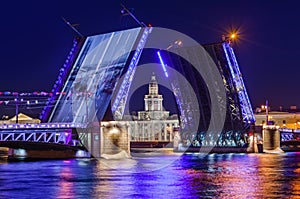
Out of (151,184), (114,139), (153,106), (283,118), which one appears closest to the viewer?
(151,184)

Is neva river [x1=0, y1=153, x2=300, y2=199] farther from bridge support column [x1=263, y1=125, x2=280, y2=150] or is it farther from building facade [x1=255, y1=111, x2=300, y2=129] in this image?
building facade [x1=255, y1=111, x2=300, y2=129]

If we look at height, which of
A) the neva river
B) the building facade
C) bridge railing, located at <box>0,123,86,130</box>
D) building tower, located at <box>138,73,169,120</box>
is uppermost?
building tower, located at <box>138,73,169,120</box>

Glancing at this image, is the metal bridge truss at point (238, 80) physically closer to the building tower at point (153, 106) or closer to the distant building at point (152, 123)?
the distant building at point (152, 123)

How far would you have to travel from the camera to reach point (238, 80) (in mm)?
47500

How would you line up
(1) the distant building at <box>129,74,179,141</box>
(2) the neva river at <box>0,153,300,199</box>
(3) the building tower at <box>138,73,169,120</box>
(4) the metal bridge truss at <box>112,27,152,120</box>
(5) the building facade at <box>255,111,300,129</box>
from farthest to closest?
(3) the building tower at <box>138,73,169,120</box>
(1) the distant building at <box>129,74,179,141</box>
(5) the building facade at <box>255,111,300,129</box>
(4) the metal bridge truss at <box>112,27,152,120</box>
(2) the neva river at <box>0,153,300,199</box>

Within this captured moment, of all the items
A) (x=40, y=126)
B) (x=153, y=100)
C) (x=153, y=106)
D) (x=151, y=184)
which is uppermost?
(x=153, y=100)

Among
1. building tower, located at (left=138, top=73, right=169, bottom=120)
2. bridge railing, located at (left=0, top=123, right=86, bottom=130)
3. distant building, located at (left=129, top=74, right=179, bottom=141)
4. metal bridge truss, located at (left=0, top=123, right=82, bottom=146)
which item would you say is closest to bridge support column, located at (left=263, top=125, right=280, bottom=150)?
metal bridge truss, located at (left=0, top=123, right=82, bottom=146)

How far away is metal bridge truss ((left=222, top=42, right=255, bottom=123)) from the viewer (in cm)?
4493

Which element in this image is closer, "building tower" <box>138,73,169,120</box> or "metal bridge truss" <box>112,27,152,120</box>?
"metal bridge truss" <box>112,27,152,120</box>

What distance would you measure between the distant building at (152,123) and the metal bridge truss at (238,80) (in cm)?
5686

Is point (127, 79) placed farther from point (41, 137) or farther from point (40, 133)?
point (41, 137)

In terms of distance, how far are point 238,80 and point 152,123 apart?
67509 mm

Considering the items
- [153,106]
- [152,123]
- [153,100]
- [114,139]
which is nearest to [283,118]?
[152,123]

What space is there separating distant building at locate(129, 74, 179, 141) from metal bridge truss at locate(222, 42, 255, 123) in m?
56.9
